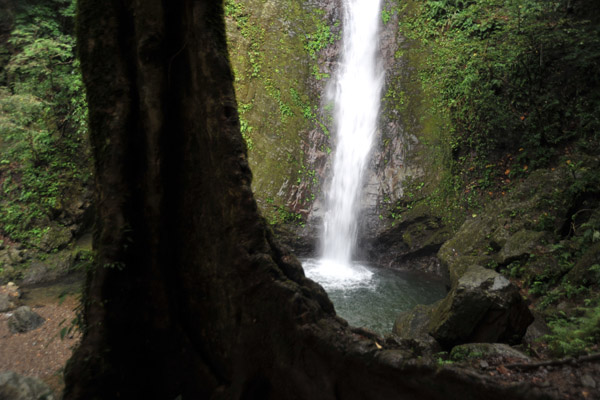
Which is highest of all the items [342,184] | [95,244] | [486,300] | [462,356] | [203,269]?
[342,184]

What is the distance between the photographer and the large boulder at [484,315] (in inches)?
169

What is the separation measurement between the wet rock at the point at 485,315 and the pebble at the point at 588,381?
7.04ft

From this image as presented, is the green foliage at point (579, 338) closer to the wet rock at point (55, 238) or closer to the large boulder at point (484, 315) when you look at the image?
the large boulder at point (484, 315)

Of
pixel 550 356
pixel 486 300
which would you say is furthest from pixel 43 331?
pixel 550 356

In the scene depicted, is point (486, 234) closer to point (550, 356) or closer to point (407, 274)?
point (407, 274)

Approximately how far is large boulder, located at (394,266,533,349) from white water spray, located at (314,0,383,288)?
14.5 feet

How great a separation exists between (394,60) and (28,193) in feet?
40.8

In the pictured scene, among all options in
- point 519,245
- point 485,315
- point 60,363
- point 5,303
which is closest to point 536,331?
point 485,315

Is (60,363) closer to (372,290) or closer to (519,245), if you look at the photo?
(372,290)

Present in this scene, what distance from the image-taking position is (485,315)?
14.2 feet

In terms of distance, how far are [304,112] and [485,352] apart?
1037 centimetres

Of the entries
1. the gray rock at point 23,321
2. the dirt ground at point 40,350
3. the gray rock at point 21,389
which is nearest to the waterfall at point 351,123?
the dirt ground at point 40,350

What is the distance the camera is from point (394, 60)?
1254 centimetres

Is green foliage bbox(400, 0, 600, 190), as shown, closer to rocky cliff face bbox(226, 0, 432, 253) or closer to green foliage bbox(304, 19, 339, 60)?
rocky cliff face bbox(226, 0, 432, 253)
